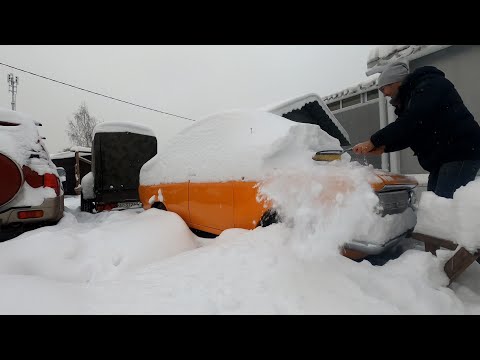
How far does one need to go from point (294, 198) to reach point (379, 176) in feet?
2.32

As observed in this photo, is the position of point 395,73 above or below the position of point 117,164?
above

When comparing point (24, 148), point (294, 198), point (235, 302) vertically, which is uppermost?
point (24, 148)

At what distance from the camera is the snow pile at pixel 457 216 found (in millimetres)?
1658

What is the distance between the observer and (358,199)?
1799mm

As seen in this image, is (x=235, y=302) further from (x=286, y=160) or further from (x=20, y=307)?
(x=286, y=160)

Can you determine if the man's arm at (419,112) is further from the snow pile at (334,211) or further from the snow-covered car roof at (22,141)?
the snow-covered car roof at (22,141)

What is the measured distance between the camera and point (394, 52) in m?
5.97

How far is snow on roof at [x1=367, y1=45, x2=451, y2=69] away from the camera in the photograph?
558cm

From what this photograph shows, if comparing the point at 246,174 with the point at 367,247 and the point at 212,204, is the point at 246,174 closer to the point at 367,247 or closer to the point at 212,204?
the point at 212,204

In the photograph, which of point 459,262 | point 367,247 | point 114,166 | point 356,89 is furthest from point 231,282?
point 356,89

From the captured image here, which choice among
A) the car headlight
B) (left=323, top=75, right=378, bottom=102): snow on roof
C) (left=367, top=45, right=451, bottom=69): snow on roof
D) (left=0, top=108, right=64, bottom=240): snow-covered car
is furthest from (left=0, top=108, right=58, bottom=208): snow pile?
(left=323, top=75, right=378, bottom=102): snow on roof

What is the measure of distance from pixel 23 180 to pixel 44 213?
442mm

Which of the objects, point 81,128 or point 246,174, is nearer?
point 246,174

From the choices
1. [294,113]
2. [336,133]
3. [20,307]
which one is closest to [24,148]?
[20,307]
